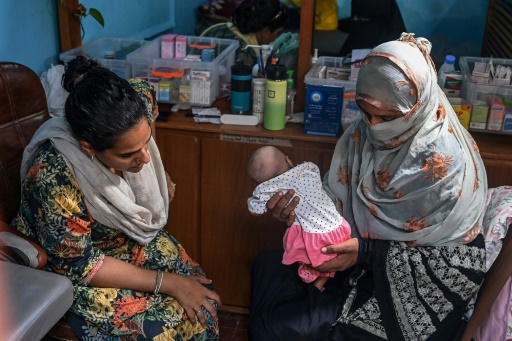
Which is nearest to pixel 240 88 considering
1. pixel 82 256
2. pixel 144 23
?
pixel 82 256

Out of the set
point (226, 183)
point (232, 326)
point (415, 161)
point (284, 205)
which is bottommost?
point (232, 326)

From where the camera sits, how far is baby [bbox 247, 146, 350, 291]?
1905 mm

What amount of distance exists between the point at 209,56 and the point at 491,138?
1257 millimetres

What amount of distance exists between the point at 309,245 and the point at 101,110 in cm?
78

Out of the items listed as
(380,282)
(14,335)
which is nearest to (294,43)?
(380,282)

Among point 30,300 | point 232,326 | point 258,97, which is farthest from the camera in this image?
point 232,326

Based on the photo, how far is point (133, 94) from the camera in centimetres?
175

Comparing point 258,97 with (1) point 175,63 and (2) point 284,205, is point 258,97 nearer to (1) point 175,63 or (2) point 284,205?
(1) point 175,63

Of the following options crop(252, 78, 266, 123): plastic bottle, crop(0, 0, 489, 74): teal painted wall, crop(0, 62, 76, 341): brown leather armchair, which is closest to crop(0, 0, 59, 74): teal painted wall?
crop(0, 0, 489, 74): teal painted wall

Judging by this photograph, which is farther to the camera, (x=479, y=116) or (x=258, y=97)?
(x=258, y=97)

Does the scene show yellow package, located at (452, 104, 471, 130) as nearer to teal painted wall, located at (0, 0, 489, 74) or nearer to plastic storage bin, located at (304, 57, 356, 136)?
plastic storage bin, located at (304, 57, 356, 136)

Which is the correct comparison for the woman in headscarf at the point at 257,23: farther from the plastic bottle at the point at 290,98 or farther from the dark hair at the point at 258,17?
the plastic bottle at the point at 290,98

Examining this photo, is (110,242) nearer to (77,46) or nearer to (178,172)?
(178,172)

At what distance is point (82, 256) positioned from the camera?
5.76ft
